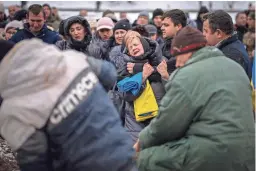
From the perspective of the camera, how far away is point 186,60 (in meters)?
4.24

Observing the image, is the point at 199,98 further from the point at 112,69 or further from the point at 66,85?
the point at 66,85

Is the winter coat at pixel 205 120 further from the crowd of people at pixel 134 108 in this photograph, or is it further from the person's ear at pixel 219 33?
the person's ear at pixel 219 33

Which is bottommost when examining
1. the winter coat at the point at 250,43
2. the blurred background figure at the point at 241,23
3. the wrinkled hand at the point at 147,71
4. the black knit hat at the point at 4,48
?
the blurred background figure at the point at 241,23

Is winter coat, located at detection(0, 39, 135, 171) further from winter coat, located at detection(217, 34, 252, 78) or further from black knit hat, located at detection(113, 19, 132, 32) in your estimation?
black knit hat, located at detection(113, 19, 132, 32)

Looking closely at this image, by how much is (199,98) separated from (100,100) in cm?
91

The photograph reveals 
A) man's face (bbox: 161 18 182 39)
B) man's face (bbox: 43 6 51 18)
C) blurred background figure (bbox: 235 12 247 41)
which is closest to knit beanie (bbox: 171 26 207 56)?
man's face (bbox: 161 18 182 39)

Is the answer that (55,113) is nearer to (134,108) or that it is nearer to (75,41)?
(134,108)

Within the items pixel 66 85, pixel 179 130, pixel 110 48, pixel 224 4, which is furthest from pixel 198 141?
pixel 224 4

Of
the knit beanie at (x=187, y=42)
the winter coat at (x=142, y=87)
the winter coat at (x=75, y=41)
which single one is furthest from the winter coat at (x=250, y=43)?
the knit beanie at (x=187, y=42)

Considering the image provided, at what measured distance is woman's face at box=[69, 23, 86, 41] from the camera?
754cm

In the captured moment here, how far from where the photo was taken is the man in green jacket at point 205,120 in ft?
12.9

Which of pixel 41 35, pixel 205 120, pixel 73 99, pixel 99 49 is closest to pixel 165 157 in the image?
pixel 205 120

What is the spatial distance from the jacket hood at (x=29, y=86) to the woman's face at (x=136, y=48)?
3235 millimetres

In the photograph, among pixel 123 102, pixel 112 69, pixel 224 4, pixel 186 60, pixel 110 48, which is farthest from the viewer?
pixel 224 4
